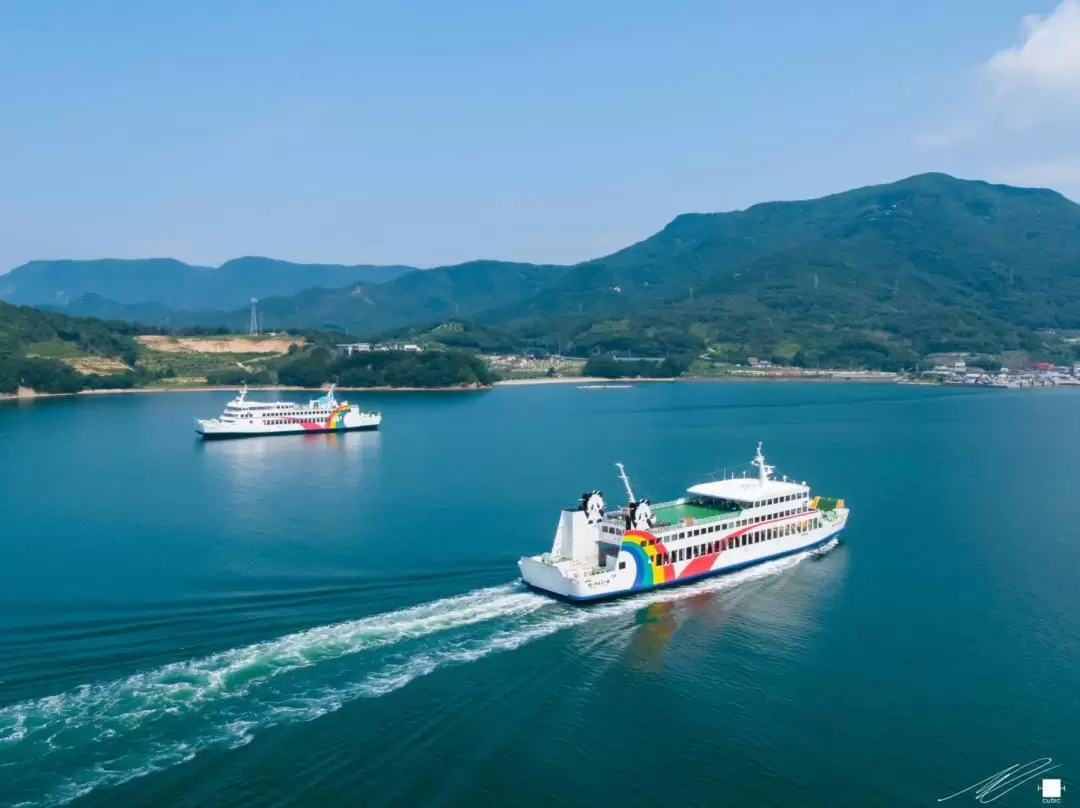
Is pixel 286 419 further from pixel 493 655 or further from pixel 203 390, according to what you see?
pixel 493 655

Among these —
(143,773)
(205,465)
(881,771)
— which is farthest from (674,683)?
(205,465)

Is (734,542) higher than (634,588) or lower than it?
higher

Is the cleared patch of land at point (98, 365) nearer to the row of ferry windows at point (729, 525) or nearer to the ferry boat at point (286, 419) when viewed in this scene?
the ferry boat at point (286, 419)

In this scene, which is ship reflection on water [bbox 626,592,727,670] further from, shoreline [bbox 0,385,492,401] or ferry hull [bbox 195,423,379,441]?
shoreline [bbox 0,385,492,401]

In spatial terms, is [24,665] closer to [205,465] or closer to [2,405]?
[205,465]

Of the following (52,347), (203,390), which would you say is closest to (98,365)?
(52,347)

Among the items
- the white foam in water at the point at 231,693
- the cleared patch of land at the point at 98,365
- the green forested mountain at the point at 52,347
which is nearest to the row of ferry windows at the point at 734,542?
the white foam in water at the point at 231,693
